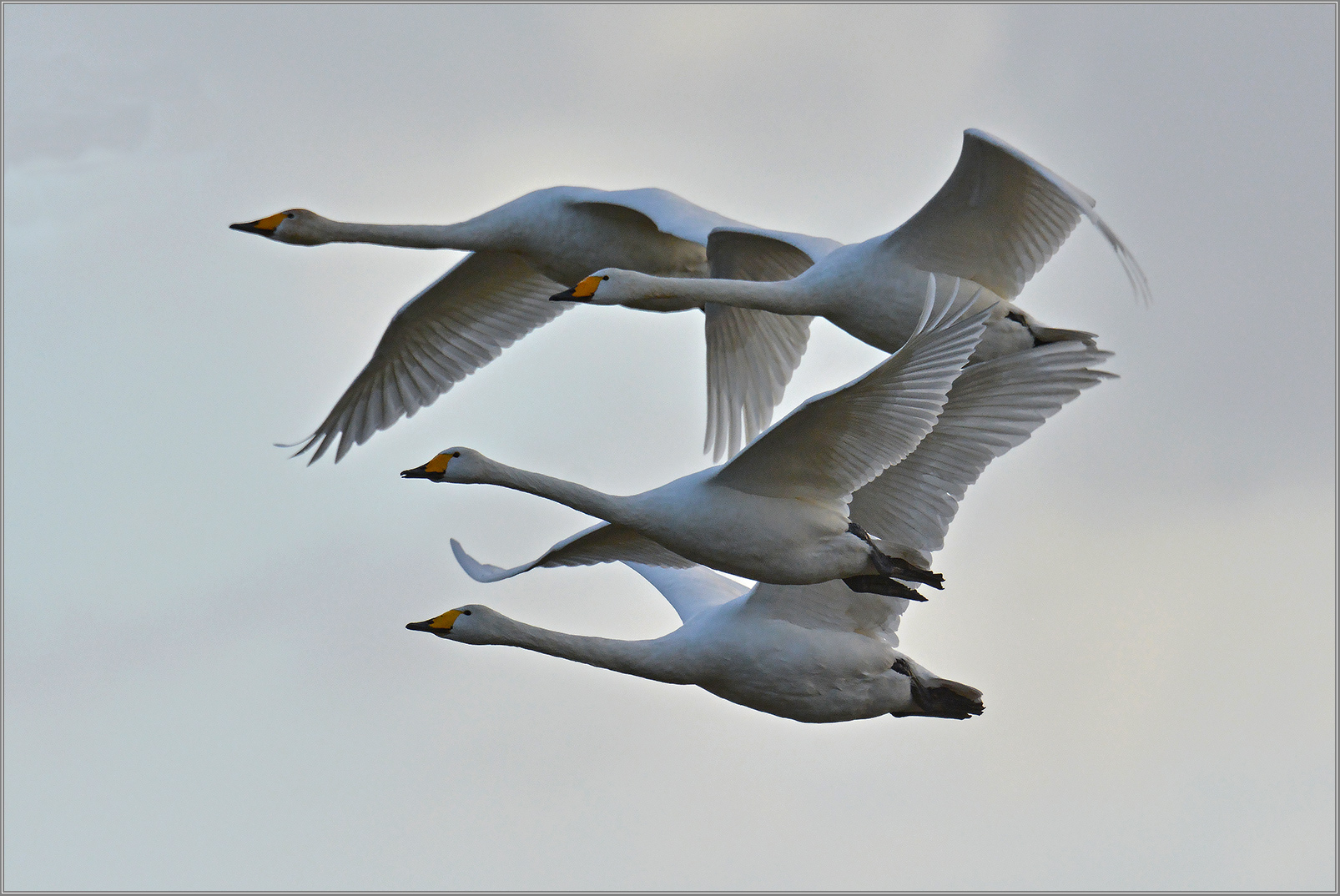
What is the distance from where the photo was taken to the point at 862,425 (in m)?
15.7

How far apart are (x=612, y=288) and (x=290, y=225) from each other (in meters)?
4.14

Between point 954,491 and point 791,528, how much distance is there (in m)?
1.91

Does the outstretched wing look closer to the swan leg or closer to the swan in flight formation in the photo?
the swan in flight formation

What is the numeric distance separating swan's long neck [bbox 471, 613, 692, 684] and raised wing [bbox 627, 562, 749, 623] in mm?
1289

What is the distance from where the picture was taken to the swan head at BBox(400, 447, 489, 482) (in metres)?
16.8

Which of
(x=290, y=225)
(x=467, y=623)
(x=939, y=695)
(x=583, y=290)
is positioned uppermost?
(x=290, y=225)

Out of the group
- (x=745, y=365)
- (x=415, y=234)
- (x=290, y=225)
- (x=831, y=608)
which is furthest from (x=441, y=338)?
(x=831, y=608)

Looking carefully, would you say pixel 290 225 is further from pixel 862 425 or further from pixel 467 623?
pixel 862 425

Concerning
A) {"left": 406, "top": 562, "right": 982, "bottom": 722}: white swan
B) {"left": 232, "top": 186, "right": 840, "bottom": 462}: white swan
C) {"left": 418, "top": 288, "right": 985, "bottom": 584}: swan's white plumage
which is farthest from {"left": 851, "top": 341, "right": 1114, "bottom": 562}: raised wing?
{"left": 232, "top": 186, "right": 840, "bottom": 462}: white swan

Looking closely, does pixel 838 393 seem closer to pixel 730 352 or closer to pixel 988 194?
pixel 988 194

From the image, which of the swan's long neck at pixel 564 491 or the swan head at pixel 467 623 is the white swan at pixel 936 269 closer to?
the swan's long neck at pixel 564 491

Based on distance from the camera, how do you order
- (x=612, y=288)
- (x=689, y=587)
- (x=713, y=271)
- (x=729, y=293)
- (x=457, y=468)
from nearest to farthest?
(x=457, y=468) → (x=612, y=288) → (x=729, y=293) → (x=689, y=587) → (x=713, y=271)

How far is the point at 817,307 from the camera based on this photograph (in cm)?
1772

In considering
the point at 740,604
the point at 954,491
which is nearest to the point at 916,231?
the point at 954,491
